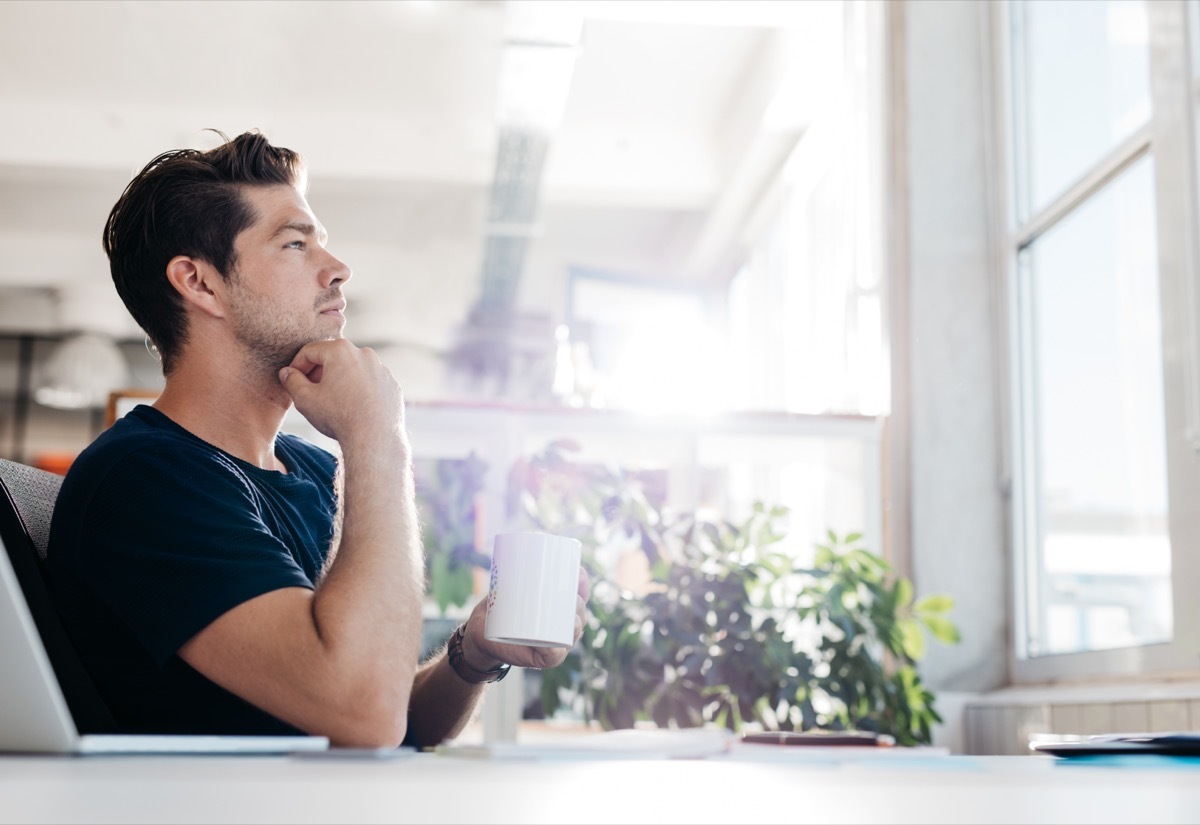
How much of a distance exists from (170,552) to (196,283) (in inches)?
17.7

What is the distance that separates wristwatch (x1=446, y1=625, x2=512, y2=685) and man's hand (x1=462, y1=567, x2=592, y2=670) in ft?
0.04

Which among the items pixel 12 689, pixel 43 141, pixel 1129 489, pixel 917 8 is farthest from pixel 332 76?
pixel 12 689

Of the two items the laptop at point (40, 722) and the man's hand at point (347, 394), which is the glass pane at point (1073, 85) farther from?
the laptop at point (40, 722)

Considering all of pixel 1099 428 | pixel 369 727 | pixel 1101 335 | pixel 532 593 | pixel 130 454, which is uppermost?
pixel 1101 335

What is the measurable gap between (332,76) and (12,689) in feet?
18.0

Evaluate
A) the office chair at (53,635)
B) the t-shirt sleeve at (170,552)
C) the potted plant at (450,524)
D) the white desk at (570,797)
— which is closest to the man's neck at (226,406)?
the t-shirt sleeve at (170,552)

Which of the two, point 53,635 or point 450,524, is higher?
point 450,524

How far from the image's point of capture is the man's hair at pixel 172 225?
1.43m

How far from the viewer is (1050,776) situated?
332 mm

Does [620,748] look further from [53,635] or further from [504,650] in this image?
[504,650]

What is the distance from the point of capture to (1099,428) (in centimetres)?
262

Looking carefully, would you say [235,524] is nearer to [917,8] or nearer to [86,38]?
[917,8]

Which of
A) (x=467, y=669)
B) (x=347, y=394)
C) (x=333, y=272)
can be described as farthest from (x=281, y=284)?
(x=467, y=669)

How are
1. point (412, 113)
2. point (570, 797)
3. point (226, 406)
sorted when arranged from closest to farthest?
point (570, 797) → point (226, 406) → point (412, 113)
